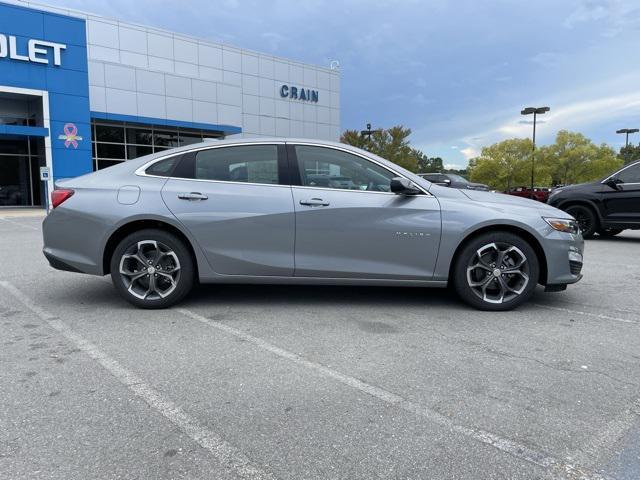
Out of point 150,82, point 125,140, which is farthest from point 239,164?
point 125,140

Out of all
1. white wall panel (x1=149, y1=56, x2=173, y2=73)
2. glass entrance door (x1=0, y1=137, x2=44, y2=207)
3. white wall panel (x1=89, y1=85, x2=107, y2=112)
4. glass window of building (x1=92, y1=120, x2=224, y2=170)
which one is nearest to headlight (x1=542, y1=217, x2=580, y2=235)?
glass window of building (x1=92, y1=120, x2=224, y2=170)

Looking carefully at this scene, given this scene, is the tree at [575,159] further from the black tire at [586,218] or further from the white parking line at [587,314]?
the white parking line at [587,314]

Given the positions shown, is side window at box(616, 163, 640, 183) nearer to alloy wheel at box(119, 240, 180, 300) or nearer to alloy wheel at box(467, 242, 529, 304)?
alloy wheel at box(467, 242, 529, 304)

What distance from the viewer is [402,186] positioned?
4.61 meters

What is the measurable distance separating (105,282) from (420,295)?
3.75 m

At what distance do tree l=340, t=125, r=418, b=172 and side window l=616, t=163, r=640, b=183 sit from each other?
105 ft

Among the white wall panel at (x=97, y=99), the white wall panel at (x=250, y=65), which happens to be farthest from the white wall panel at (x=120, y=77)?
the white wall panel at (x=250, y=65)

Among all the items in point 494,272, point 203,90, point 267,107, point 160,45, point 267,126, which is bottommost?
point 494,272

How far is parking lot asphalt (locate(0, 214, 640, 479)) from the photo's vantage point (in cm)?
236

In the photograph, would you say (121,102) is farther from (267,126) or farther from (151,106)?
(267,126)

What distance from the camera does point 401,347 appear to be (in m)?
3.85

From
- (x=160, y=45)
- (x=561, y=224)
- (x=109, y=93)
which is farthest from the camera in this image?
(x=160, y=45)

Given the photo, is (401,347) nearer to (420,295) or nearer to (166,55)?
(420,295)

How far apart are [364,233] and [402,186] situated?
1.82 feet
